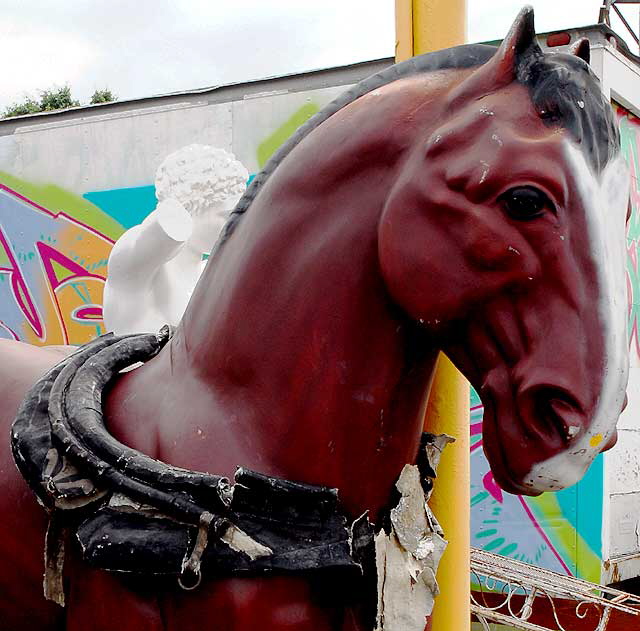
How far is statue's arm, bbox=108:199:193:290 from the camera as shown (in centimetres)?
188

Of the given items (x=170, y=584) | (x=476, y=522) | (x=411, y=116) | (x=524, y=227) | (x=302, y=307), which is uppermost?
(x=411, y=116)

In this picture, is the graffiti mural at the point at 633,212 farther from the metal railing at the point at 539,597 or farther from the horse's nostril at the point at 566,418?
the horse's nostril at the point at 566,418

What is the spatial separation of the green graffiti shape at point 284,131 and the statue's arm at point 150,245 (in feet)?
8.58

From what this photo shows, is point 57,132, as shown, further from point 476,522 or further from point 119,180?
point 476,522

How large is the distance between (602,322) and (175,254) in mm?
1468

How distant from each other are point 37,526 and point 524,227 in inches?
31.3

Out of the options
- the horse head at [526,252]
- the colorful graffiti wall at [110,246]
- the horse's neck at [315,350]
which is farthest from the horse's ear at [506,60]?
the colorful graffiti wall at [110,246]

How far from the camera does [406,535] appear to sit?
3.59 ft

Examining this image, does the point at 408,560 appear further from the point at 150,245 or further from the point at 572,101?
the point at 150,245

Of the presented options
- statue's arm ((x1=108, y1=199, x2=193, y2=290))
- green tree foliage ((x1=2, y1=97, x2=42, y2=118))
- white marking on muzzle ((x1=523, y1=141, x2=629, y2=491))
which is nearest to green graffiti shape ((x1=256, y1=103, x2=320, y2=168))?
statue's arm ((x1=108, y1=199, x2=193, y2=290))

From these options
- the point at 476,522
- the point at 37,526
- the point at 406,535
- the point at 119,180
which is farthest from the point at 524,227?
the point at 119,180

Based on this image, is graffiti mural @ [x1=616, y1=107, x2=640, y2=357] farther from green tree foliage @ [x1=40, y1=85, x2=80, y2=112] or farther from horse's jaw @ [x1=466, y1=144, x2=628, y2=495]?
green tree foliage @ [x1=40, y1=85, x2=80, y2=112]

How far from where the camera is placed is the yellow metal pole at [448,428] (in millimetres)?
1434

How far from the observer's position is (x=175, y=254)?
219 centimetres
